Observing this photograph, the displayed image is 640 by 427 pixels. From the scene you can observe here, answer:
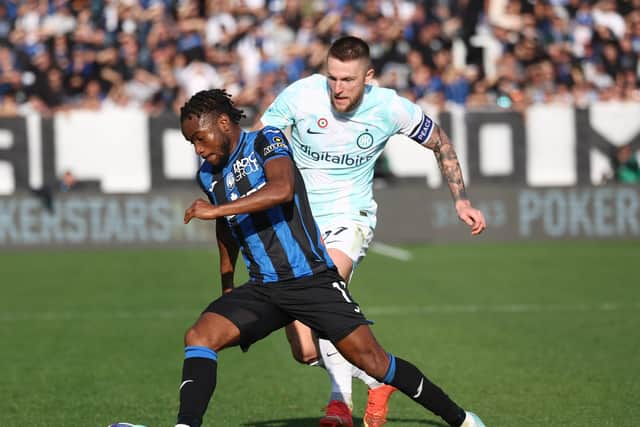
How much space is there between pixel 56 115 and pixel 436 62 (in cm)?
711

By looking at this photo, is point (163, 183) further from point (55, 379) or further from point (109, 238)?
point (55, 379)

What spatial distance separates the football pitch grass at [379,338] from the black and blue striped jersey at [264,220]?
1.55 m

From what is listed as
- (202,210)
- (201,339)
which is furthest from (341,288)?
(202,210)

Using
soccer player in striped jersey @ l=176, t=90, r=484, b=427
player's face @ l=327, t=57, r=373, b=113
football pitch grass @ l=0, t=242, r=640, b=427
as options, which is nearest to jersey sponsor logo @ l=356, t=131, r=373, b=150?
player's face @ l=327, t=57, r=373, b=113

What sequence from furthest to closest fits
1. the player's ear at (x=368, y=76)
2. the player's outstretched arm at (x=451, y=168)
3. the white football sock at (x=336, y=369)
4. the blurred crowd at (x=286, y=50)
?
the blurred crowd at (x=286, y=50) → the white football sock at (x=336, y=369) → the player's ear at (x=368, y=76) → the player's outstretched arm at (x=451, y=168)

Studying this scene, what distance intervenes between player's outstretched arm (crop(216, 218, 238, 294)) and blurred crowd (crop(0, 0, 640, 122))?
14166mm

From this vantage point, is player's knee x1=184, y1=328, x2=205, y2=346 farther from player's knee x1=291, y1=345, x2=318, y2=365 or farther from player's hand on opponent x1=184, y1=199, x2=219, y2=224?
player's knee x1=291, y1=345, x2=318, y2=365

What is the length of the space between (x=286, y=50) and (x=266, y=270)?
1595cm

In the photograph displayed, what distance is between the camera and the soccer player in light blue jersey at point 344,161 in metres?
7.13

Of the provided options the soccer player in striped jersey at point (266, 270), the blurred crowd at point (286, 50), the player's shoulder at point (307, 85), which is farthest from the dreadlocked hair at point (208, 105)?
the blurred crowd at point (286, 50)

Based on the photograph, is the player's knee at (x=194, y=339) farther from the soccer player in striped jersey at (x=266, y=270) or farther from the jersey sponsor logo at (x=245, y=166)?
the jersey sponsor logo at (x=245, y=166)

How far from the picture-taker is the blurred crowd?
21.1m

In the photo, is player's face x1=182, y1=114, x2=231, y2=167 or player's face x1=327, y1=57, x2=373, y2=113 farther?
player's face x1=327, y1=57, x2=373, y2=113

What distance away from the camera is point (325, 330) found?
611 centimetres
